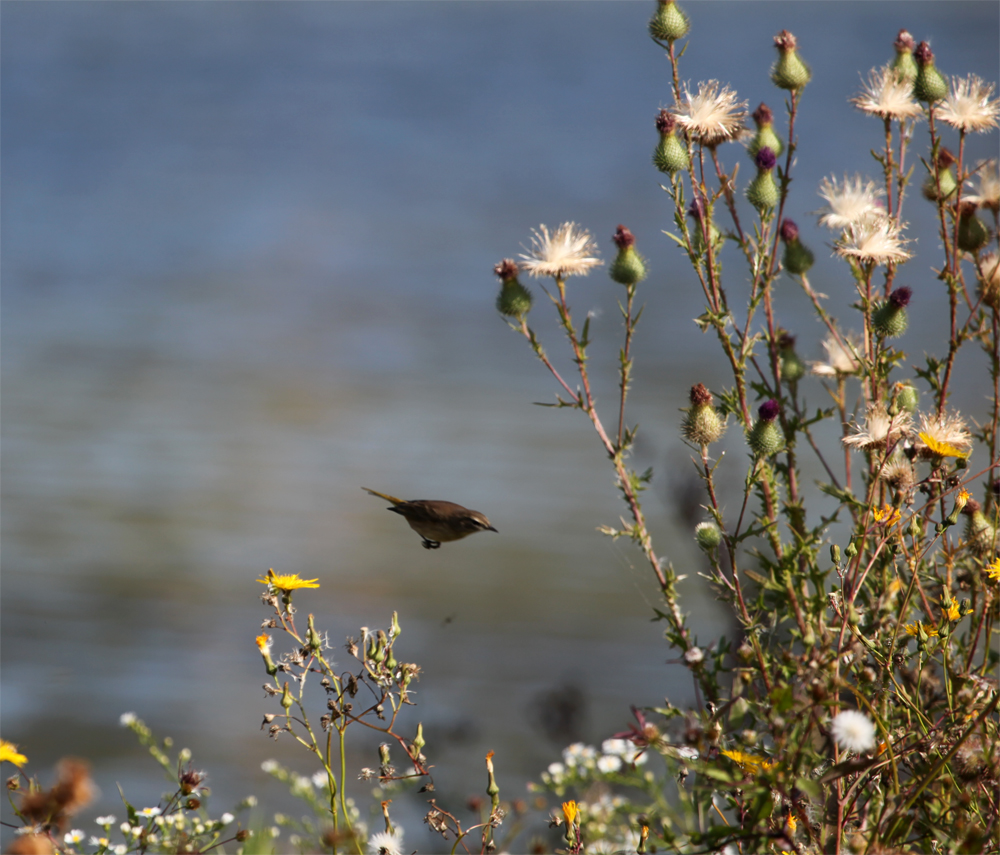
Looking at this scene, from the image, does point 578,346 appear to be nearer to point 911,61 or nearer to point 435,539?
point 435,539

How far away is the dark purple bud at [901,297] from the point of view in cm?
135

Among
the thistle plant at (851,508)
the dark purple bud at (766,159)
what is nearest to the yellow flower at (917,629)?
the thistle plant at (851,508)

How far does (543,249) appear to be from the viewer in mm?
1444

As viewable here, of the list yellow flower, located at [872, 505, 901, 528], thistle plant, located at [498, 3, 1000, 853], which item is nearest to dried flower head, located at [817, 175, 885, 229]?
thistle plant, located at [498, 3, 1000, 853]

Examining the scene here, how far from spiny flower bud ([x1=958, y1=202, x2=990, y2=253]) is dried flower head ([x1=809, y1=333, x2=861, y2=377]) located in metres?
0.23

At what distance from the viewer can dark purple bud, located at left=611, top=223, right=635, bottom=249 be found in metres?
1.46

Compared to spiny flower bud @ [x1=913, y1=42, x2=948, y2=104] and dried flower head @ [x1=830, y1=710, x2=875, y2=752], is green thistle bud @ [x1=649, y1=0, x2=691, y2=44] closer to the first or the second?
spiny flower bud @ [x1=913, y1=42, x2=948, y2=104]

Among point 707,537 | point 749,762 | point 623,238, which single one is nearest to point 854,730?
point 749,762

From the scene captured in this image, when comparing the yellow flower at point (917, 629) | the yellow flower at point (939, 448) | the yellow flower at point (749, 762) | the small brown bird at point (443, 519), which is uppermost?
the yellow flower at point (939, 448)

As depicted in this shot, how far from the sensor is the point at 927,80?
1467 mm

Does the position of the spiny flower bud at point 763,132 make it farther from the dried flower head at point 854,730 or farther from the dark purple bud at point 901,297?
the dried flower head at point 854,730

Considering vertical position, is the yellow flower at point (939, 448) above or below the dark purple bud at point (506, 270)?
below

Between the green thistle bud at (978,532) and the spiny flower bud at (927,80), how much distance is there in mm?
649

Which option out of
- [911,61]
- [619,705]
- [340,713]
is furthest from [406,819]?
[911,61]
